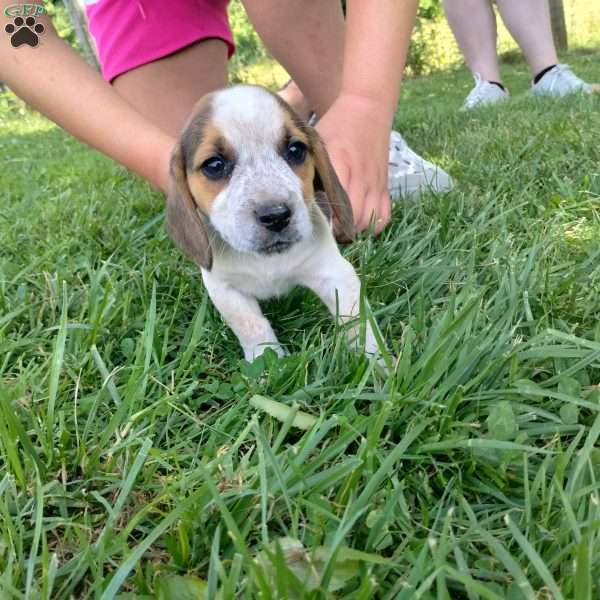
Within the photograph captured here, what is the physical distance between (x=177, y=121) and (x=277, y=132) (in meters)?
2.22

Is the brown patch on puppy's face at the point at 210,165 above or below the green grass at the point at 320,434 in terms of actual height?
above

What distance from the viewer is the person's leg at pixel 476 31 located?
6559 millimetres

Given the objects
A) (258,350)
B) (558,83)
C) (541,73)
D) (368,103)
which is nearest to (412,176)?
(368,103)

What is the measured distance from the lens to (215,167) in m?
2.18

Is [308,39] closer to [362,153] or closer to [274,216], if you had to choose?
[362,153]

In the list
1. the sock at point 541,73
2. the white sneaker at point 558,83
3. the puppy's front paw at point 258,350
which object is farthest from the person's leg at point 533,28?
the puppy's front paw at point 258,350

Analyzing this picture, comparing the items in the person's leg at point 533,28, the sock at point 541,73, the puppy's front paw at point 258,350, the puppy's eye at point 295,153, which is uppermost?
the puppy's eye at point 295,153

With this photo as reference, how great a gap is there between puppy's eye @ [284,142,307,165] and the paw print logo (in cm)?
148

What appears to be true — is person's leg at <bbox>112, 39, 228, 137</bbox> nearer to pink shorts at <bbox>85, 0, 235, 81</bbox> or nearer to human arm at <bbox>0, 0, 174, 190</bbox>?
pink shorts at <bbox>85, 0, 235, 81</bbox>

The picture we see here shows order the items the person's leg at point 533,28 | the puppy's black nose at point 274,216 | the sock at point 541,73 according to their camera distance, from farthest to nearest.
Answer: the sock at point 541,73
the person's leg at point 533,28
the puppy's black nose at point 274,216

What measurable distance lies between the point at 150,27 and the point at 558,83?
14.0 feet

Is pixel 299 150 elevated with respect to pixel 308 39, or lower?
elevated

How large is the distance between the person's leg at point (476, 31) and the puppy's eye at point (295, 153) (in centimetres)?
535

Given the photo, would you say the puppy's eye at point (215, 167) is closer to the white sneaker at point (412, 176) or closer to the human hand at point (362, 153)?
the human hand at point (362, 153)
